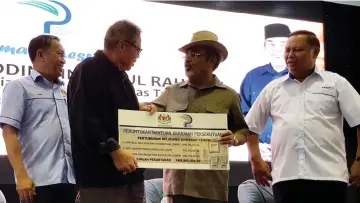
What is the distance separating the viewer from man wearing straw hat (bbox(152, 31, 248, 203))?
254cm

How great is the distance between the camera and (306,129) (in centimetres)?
269

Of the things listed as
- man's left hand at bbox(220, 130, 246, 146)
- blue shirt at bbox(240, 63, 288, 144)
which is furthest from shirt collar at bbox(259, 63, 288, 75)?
man's left hand at bbox(220, 130, 246, 146)

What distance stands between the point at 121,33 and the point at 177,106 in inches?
21.9

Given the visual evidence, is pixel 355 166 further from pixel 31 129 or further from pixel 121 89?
pixel 31 129

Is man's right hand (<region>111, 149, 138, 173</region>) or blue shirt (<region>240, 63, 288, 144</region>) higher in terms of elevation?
blue shirt (<region>240, 63, 288, 144</region>)

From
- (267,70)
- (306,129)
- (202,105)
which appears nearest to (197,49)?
(202,105)

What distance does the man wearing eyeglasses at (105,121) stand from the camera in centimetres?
213

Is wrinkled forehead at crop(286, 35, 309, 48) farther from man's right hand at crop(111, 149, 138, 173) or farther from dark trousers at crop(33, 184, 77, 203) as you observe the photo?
dark trousers at crop(33, 184, 77, 203)

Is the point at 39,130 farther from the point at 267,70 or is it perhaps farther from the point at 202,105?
the point at 267,70

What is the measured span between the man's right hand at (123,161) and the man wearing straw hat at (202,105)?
488 millimetres

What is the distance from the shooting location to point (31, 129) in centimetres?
260

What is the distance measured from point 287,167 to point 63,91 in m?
1.26

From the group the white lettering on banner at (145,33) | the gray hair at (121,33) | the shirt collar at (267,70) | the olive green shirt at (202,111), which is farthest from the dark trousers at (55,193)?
the shirt collar at (267,70)

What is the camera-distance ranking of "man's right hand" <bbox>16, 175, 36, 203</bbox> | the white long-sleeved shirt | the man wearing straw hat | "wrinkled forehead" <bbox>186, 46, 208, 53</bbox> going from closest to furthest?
"man's right hand" <bbox>16, 175, 36, 203</bbox> → the man wearing straw hat → the white long-sleeved shirt → "wrinkled forehead" <bbox>186, 46, 208, 53</bbox>
